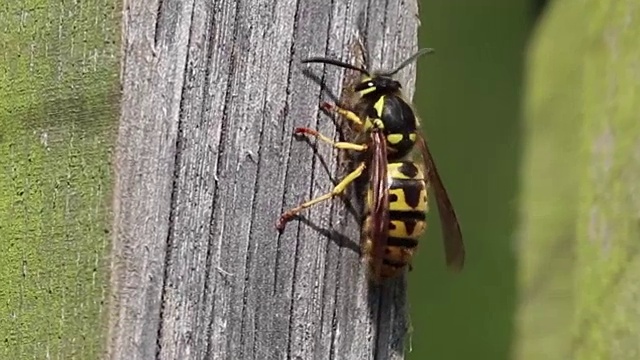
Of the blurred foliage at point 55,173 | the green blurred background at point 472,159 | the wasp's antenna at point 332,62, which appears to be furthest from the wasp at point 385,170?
the green blurred background at point 472,159

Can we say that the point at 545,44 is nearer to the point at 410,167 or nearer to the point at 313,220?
the point at 410,167

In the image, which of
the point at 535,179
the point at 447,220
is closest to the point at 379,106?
the point at 447,220

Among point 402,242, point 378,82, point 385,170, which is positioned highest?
point 378,82

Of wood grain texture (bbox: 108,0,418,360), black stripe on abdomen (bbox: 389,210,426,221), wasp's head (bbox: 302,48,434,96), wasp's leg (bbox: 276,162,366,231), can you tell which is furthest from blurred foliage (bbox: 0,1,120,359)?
black stripe on abdomen (bbox: 389,210,426,221)

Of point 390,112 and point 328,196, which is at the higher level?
Result: point 390,112

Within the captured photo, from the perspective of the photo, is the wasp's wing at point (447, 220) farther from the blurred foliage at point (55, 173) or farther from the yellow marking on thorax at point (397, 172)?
the blurred foliage at point (55, 173)

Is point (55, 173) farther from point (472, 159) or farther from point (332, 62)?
point (472, 159)
